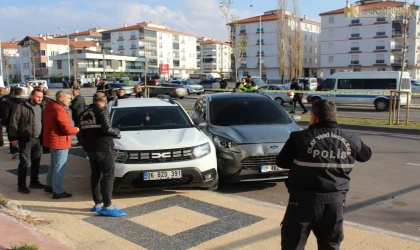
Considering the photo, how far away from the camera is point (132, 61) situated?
95375 millimetres

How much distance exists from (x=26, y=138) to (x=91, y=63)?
82.6 metres

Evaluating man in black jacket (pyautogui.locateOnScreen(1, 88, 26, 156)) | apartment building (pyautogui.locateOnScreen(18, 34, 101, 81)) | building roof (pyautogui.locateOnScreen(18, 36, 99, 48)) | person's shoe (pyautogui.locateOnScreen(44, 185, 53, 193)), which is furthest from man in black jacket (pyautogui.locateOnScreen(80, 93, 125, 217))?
building roof (pyautogui.locateOnScreen(18, 36, 99, 48))

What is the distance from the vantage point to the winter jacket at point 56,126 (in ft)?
18.7

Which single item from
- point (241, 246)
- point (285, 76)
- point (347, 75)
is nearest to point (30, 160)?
point (241, 246)

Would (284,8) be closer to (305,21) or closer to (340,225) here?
(305,21)

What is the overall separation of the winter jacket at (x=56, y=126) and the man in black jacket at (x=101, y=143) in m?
0.65

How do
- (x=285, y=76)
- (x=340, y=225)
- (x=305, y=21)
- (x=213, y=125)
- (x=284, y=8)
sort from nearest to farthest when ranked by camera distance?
(x=340, y=225), (x=213, y=125), (x=284, y=8), (x=285, y=76), (x=305, y=21)

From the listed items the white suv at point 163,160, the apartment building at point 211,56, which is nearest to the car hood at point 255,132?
the white suv at point 163,160

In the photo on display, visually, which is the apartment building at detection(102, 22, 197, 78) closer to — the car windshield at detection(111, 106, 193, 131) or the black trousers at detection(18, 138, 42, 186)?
the car windshield at detection(111, 106, 193, 131)

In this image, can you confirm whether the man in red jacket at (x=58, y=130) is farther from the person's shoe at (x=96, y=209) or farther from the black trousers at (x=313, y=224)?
the black trousers at (x=313, y=224)

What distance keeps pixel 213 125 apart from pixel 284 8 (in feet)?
176

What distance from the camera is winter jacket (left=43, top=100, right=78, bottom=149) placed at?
571cm

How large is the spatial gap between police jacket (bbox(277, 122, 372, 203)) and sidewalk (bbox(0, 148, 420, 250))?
1510mm

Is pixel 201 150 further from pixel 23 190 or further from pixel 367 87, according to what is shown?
pixel 367 87
